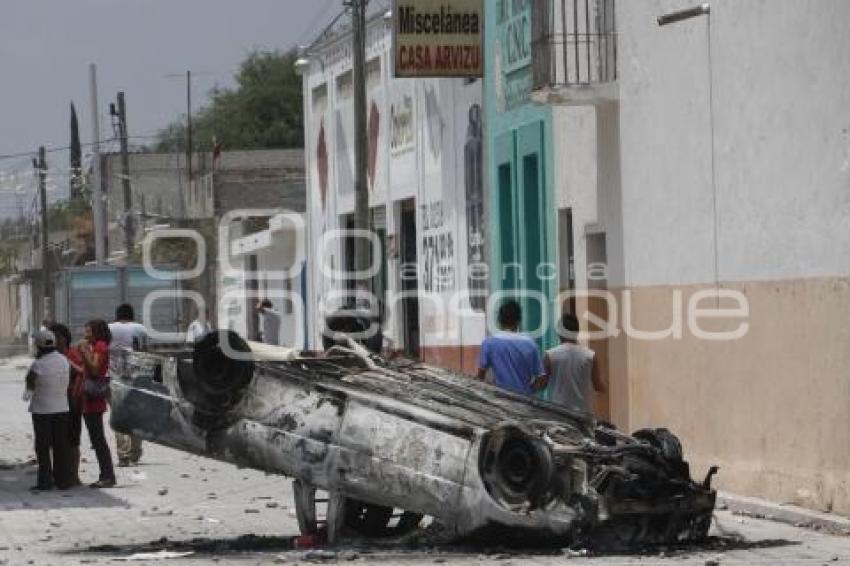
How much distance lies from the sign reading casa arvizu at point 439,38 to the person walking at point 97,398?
24.0ft

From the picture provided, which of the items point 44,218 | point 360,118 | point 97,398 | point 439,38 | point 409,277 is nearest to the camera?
point 97,398

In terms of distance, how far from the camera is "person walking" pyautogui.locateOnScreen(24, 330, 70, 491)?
21.2 m

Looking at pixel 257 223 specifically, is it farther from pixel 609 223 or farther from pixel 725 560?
pixel 725 560

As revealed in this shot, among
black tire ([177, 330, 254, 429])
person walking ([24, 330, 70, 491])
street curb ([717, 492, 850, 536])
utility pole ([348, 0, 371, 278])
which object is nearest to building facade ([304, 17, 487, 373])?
utility pole ([348, 0, 371, 278])

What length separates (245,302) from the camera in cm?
5422

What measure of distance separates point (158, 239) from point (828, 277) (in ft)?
179

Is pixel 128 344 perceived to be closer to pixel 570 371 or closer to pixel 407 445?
pixel 570 371

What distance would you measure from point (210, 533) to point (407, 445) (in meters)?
3.18

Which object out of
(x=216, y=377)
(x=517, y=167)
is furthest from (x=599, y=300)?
(x=216, y=377)

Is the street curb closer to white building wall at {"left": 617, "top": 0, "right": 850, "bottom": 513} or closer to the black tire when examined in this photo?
white building wall at {"left": 617, "top": 0, "right": 850, "bottom": 513}

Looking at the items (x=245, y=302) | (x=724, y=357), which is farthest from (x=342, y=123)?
(x=724, y=357)

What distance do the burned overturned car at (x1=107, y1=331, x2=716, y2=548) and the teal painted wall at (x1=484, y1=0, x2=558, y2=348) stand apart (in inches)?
407

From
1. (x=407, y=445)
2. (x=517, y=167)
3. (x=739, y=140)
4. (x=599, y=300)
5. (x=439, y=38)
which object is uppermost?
(x=439, y=38)

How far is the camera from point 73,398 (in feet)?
71.6
